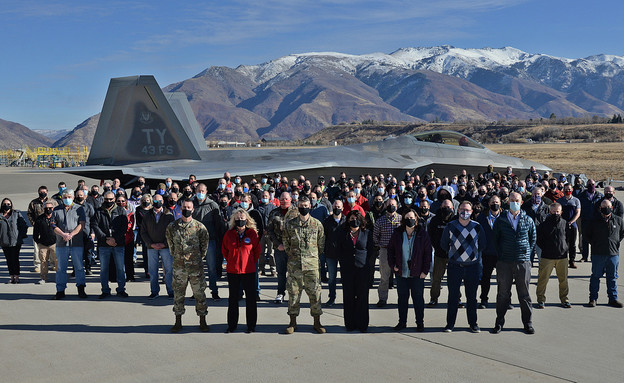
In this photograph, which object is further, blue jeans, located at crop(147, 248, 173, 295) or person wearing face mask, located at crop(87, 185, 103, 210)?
person wearing face mask, located at crop(87, 185, 103, 210)

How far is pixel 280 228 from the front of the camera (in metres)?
7.22

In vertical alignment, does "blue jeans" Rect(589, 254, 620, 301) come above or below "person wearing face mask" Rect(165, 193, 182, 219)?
below

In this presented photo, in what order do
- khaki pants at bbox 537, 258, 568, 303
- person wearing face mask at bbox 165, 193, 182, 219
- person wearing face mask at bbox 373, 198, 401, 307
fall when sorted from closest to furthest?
person wearing face mask at bbox 373, 198, 401, 307, khaki pants at bbox 537, 258, 568, 303, person wearing face mask at bbox 165, 193, 182, 219

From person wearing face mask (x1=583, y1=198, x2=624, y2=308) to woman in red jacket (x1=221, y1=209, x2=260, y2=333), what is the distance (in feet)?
17.1

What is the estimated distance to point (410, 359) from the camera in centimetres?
567

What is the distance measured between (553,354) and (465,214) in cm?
196

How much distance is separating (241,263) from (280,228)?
81 centimetres

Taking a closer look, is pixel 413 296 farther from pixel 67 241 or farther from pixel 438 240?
pixel 67 241

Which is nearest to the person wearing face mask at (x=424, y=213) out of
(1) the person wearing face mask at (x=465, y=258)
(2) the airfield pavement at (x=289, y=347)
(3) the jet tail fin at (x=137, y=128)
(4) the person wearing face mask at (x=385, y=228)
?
(4) the person wearing face mask at (x=385, y=228)

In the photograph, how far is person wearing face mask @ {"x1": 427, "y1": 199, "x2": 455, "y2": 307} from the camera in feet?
25.5

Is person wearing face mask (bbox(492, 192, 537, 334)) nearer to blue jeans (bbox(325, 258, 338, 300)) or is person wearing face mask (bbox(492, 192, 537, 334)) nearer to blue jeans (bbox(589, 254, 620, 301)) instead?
blue jeans (bbox(589, 254, 620, 301))

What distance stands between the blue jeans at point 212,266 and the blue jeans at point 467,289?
3.79 meters

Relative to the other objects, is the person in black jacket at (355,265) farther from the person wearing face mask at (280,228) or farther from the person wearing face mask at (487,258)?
the person wearing face mask at (487,258)

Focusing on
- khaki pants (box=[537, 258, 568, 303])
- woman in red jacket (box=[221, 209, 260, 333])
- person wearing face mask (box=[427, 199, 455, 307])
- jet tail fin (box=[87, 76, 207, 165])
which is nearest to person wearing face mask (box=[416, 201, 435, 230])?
person wearing face mask (box=[427, 199, 455, 307])
